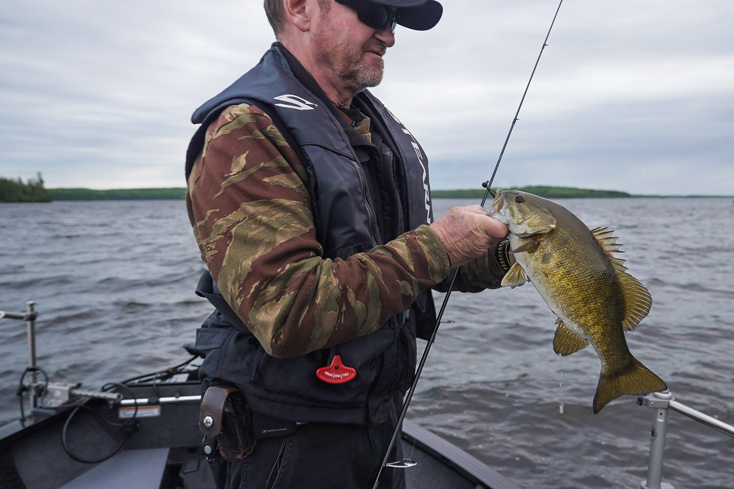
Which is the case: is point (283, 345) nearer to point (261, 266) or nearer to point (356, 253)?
point (261, 266)

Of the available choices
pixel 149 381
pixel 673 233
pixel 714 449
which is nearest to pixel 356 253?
pixel 149 381

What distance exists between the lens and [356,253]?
2115mm

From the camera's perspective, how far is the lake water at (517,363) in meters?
6.66

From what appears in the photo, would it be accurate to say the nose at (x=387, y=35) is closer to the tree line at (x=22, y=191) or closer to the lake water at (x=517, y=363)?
the lake water at (x=517, y=363)

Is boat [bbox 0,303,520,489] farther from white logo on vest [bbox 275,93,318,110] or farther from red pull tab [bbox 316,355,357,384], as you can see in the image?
white logo on vest [bbox 275,93,318,110]

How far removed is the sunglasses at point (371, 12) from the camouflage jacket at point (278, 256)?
64 centimetres

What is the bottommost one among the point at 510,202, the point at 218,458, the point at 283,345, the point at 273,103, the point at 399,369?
the point at 218,458

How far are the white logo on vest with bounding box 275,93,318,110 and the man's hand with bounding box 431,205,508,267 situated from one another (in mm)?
691

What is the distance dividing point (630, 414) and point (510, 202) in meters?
6.38

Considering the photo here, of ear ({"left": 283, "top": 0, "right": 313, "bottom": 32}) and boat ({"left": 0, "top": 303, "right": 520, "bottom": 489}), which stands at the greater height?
ear ({"left": 283, "top": 0, "right": 313, "bottom": 32})

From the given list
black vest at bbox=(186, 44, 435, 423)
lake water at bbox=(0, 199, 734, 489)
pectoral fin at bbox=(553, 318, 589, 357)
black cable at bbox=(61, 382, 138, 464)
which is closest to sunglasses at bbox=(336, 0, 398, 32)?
black vest at bbox=(186, 44, 435, 423)

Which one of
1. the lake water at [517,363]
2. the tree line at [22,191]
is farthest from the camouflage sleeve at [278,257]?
the tree line at [22,191]

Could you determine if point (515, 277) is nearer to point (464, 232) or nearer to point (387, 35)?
point (464, 232)

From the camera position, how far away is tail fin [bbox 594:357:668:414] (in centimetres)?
229
